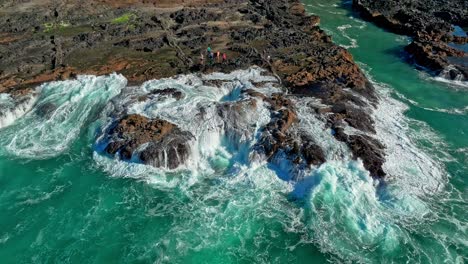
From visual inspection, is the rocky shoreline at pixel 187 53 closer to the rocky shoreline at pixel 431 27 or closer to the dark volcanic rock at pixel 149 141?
the dark volcanic rock at pixel 149 141

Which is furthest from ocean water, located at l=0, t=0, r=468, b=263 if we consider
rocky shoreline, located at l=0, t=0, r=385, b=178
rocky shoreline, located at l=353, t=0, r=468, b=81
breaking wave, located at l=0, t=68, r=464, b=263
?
rocky shoreline, located at l=353, t=0, r=468, b=81

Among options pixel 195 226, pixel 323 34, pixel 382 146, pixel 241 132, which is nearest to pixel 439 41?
pixel 323 34

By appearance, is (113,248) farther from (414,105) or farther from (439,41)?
(439,41)

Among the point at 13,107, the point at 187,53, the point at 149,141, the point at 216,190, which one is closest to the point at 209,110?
the point at 149,141

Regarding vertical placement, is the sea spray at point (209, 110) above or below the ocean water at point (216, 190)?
above

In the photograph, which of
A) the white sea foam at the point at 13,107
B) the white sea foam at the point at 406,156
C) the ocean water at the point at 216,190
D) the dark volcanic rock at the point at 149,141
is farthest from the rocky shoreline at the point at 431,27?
the white sea foam at the point at 13,107

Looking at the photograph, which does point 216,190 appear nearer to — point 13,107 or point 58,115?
point 58,115

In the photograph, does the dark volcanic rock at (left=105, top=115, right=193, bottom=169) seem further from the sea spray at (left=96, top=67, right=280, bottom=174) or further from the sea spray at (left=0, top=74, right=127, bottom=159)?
the sea spray at (left=0, top=74, right=127, bottom=159)
